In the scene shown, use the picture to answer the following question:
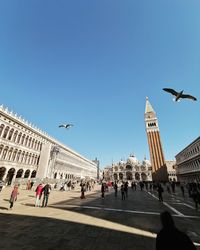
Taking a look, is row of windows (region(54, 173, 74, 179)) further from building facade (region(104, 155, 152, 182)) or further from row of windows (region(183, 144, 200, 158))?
row of windows (region(183, 144, 200, 158))

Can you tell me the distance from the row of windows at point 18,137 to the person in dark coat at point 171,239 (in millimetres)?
36288

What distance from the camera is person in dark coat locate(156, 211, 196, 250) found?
7.00 feet

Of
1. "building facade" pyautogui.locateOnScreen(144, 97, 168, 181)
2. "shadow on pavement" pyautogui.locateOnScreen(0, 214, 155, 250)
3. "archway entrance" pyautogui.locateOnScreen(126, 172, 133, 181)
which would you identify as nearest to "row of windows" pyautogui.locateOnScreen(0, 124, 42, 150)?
"shadow on pavement" pyautogui.locateOnScreen(0, 214, 155, 250)

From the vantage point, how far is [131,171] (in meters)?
102

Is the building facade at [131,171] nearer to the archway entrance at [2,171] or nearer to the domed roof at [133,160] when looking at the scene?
Answer: the domed roof at [133,160]

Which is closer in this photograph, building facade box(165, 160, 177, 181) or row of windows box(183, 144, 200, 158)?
row of windows box(183, 144, 200, 158)

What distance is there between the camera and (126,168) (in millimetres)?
105438

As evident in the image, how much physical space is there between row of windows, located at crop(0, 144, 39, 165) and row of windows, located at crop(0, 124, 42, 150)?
84.6 inches

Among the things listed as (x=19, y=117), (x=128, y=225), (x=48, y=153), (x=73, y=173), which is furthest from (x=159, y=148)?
(x=128, y=225)

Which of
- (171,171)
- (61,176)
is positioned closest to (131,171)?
(171,171)

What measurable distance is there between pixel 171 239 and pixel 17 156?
1602 inches

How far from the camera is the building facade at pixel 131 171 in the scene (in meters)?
101

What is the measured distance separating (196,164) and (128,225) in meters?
43.1

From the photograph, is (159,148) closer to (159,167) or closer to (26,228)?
(159,167)
